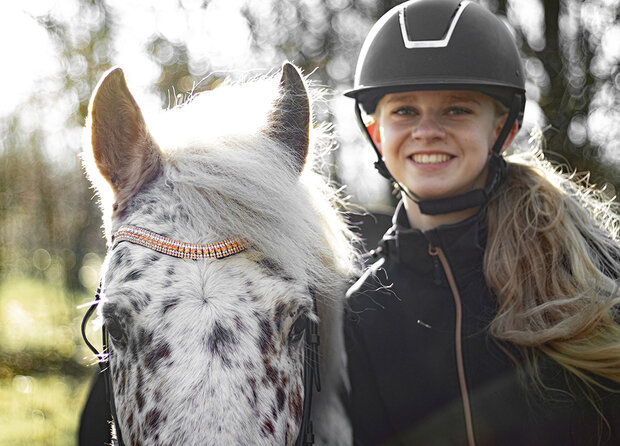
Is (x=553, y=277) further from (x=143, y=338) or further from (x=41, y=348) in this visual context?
(x=41, y=348)

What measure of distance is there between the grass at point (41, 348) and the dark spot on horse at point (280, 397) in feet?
14.8

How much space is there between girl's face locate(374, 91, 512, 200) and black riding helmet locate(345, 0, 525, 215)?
0.17ft

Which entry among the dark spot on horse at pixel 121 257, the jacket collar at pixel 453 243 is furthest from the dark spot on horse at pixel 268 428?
the jacket collar at pixel 453 243

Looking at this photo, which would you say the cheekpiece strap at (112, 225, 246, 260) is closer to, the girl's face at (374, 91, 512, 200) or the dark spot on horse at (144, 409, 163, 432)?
the dark spot on horse at (144, 409, 163, 432)

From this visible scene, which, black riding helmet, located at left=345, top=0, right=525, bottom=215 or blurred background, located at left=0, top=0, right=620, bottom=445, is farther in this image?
blurred background, located at left=0, top=0, right=620, bottom=445

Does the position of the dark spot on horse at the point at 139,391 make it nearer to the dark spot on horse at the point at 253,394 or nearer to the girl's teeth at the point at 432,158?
the dark spot on horse at the point at 253,394

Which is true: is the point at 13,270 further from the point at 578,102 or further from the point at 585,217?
the point at 578,102

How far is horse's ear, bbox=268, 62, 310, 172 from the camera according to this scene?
68.1 inches

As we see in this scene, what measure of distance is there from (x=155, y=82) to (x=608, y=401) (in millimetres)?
6662

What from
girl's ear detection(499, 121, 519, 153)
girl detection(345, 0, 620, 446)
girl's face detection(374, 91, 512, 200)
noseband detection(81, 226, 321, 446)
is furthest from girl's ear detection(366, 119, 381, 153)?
noseband detection(81, 226, 321, 446)

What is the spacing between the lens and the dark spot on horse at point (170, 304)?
1276 mm

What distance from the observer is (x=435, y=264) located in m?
2.03

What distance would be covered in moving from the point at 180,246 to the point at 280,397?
477 mm

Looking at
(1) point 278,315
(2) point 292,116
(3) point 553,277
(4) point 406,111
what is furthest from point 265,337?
(4) point 406,111
